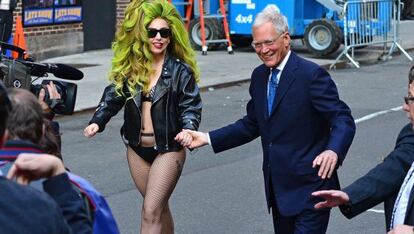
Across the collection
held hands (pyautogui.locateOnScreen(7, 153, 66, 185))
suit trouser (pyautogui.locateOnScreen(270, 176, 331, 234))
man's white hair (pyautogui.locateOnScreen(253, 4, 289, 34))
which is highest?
man's white hair (pyautogui.locateOnScreen(253, 4, 289, 34))

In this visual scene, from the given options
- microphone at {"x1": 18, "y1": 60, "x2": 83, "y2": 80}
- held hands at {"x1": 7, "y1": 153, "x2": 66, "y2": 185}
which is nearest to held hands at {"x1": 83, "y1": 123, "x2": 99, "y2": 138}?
microphone at {"x1": 18, "y1": 60, "x2": 83, "y2": 80}

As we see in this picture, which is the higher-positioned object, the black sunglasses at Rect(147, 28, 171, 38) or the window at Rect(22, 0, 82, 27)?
the black sunglasses at Rect(147, 28, 171, 38)

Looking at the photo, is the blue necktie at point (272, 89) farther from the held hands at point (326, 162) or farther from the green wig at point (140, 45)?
the green wig at point (140, 45)

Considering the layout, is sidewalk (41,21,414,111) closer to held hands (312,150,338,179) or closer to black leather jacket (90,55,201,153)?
black leather jacket (90,55,201,153)

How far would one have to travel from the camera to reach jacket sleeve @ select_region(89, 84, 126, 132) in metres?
6.00

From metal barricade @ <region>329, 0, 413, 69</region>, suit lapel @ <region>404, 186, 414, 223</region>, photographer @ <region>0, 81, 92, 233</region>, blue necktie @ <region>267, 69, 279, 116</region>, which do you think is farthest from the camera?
metal barricade @ <region>329, 0, 413, 69</region>

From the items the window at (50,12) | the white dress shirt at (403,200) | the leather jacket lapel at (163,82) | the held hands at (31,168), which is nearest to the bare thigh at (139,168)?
the leather jacket lapel at (163,82)

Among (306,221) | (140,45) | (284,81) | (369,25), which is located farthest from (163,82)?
(369,25)

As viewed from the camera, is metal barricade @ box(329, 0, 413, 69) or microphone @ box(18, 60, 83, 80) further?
metal barricade @ box(329, 0, 413, 69)

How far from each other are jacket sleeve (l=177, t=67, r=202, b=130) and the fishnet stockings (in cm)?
22

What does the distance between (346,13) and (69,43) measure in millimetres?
5491

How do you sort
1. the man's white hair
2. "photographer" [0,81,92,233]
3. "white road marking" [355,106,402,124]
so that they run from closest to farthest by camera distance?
"photographer" [0,81,92,233] → the man's white hair → "white road marking" [355,106,402,124]

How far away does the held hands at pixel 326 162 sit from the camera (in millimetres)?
4938

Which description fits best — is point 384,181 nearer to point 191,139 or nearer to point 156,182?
point 191,139
